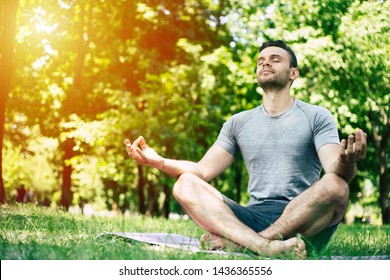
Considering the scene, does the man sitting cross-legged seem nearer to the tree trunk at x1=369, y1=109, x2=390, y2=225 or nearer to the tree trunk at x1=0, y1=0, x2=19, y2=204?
the tree trunk at x1=0, y1=0, x2=19, y2=204

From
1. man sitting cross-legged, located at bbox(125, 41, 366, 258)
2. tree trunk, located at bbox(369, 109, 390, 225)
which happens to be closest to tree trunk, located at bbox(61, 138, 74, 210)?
tree trunk, located at bbox(369, 109, 390, 225)

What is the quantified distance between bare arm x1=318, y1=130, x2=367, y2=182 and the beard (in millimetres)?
717

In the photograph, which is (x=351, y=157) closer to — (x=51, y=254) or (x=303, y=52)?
(x=51, y=254)

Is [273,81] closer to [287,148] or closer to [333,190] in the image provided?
[287,148]

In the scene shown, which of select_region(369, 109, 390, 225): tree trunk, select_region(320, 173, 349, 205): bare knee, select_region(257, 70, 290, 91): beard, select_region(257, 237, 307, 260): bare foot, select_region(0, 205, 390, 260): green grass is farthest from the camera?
select_region(369, 109, 390, 225): tree trunk

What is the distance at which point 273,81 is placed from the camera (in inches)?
166

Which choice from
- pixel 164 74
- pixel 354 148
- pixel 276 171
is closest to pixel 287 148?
pixel 276 171

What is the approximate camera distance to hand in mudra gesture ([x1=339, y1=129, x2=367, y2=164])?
3070 mm

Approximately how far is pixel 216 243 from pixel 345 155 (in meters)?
1.12

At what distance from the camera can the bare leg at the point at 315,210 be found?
340cm

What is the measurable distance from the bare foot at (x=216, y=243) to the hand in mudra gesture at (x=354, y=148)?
957 mm

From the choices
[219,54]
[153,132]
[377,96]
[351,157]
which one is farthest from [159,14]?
[351,157]

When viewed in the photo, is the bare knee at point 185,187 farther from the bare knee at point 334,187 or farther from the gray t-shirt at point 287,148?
the bare knee at point 334,187
